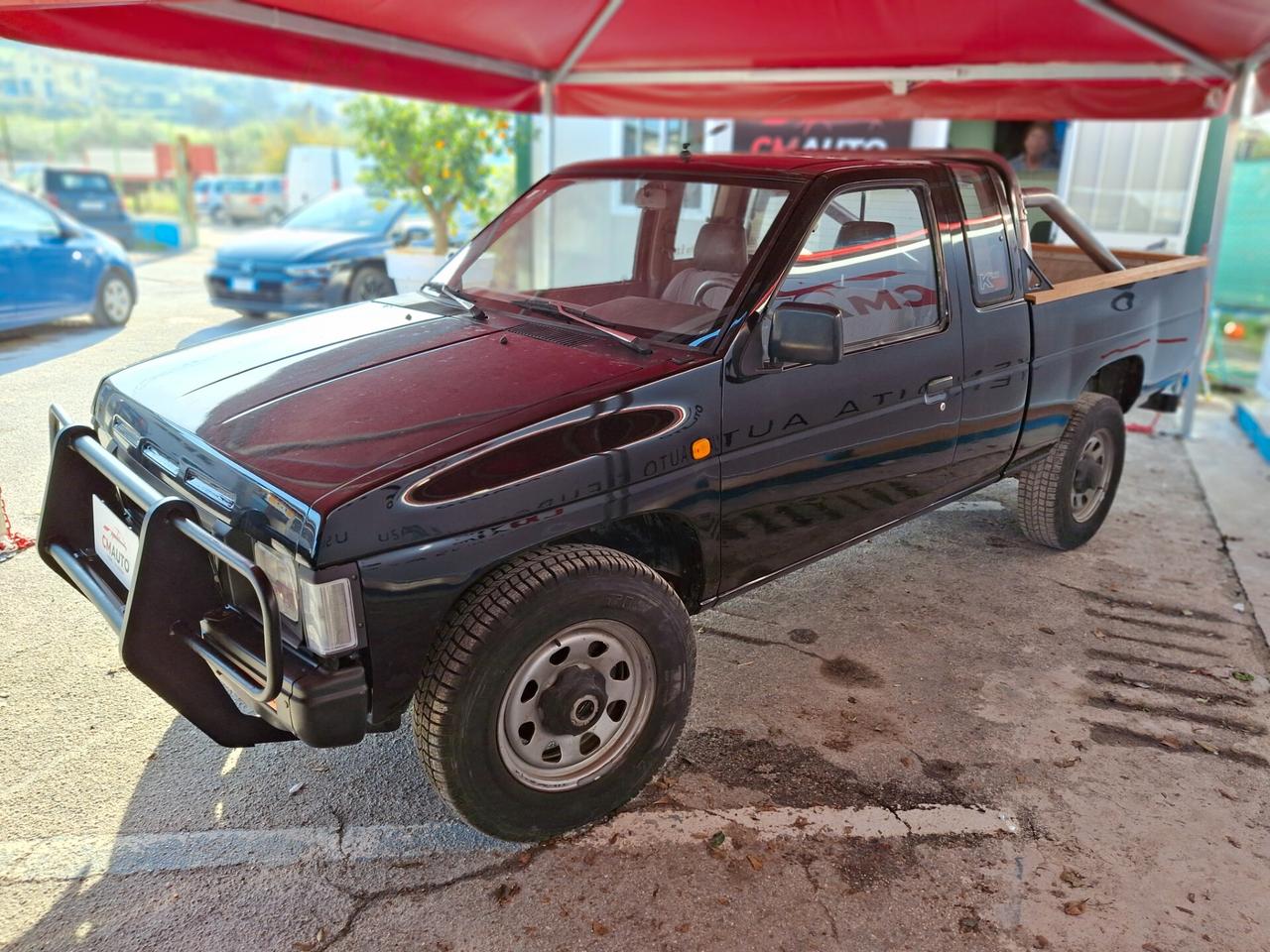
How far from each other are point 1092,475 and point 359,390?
12.6 ft

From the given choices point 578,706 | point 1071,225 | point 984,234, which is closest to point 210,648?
point 578,706

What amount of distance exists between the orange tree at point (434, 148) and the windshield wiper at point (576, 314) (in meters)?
6.19

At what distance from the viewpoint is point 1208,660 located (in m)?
3.98

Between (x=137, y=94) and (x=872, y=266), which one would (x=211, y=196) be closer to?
(x=137, y=94)

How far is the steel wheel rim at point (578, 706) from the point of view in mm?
2613

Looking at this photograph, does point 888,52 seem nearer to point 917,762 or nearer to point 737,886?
point 917,762

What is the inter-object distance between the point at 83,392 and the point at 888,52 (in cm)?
589

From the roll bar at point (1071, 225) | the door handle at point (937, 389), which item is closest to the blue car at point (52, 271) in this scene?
the door handle at point (937, 389)

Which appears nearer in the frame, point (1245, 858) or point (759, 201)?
point (1245, 858)

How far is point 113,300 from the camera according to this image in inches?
226

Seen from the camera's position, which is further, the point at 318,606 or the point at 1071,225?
the point at 1071,225

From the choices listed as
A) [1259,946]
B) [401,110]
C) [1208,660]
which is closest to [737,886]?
[1259,946]

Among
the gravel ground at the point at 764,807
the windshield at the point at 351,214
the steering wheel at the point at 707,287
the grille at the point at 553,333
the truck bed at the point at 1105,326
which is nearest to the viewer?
the gravel ground at the point at 764,807

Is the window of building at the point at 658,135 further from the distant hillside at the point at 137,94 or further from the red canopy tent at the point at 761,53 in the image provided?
the red canopy tent at the point at 761,53
